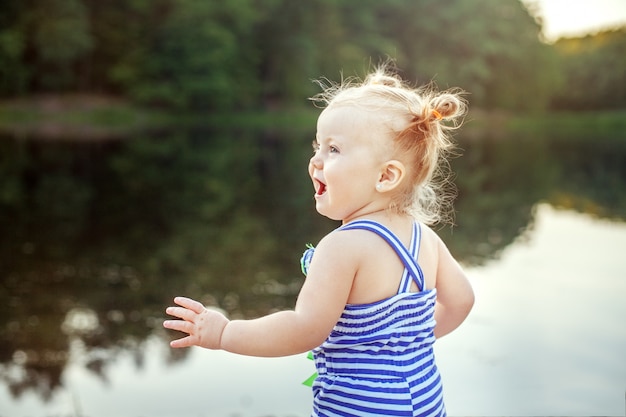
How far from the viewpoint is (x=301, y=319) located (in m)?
1.46

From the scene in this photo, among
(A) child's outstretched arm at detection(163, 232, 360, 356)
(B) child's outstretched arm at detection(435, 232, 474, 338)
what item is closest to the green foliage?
(B) child's outstretched arm at detection(435, 232, 474, 338)

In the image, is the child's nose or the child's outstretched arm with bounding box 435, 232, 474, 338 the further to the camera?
the child's outstretched arm with bounding box 435, 232, 474, 338

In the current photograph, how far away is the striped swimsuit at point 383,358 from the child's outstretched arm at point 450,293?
176 mm

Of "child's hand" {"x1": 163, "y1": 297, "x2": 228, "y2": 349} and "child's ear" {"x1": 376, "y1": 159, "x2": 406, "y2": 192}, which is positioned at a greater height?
"child's ear" {"x1": 376, "y1": 159, "x2": 406, "y2": 192}

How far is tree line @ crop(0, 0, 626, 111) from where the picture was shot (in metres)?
33.4

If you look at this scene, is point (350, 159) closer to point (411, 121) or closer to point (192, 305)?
point (411, 121)

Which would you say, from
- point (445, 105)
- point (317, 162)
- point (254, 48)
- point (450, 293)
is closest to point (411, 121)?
point (445, 105)

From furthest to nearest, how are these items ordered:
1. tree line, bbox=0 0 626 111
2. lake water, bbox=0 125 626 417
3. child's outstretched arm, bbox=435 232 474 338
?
tree line, bbox=0 0 626 111 → lake water, bbox=0 125 626 417 → child's outstretched arm, bbox=435 232 474 338

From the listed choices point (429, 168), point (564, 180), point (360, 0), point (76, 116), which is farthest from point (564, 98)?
point (429, 168)

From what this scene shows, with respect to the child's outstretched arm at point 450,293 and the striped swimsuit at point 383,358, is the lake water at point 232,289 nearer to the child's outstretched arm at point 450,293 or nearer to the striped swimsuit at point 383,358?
the child's outstretched arm at point 450,293

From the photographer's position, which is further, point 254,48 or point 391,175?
point 254,48

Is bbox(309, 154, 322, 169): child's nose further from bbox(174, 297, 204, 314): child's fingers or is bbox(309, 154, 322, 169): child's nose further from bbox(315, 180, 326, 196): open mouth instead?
bbox(174, 297, 204, 314): child's fingers

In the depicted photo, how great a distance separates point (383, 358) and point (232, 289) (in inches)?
178

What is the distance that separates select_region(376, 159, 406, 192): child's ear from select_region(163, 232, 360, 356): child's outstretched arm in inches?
5.1
